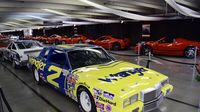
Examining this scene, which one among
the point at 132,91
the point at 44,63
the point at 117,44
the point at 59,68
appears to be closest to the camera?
the point at 132,91

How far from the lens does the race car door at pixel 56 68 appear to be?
4.06 metres

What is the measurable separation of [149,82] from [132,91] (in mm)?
499

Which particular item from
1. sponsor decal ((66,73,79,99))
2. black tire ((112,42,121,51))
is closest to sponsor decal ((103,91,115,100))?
sponsor decal ((66,73,79,99))

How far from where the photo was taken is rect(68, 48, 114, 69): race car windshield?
4.05m

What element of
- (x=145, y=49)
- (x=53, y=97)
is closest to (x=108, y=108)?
(x=53, y=97)

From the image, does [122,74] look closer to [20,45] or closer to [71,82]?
[71,82]

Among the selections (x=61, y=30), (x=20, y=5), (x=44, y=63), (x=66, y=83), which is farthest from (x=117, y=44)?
(x=61, y=30)

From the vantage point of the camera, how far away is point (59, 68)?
13.7 ft

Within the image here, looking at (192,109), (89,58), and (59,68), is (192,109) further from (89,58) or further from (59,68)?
(59,68)

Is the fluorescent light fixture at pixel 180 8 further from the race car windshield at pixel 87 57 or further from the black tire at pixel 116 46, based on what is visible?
the black tire at pixel 116 46

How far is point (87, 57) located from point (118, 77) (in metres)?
1.30

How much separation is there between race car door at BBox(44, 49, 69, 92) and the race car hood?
52 cm

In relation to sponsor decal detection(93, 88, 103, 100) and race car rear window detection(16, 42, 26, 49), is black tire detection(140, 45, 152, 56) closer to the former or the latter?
race car rear window detection(16, 42, 26, 49)

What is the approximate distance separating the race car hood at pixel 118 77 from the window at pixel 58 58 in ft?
2.35
